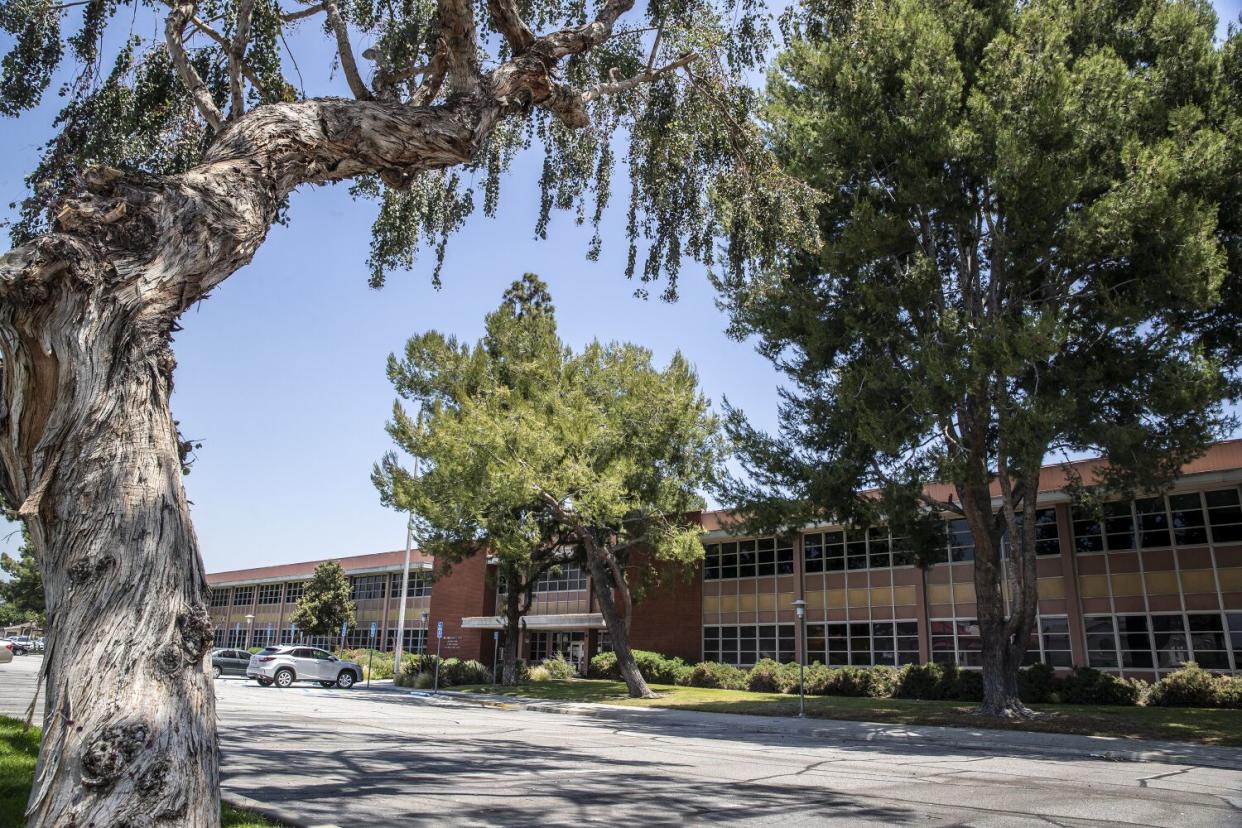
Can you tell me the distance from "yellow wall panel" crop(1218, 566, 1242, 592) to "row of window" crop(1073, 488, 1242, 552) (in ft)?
2.90

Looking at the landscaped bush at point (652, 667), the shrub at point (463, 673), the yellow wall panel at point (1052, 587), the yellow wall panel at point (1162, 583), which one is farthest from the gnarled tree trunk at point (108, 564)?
the shrub at point (463, 673)

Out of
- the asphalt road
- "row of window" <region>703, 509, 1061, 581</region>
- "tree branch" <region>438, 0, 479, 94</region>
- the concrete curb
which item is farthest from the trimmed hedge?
"tree branch" <region>438, 0, 479, 94</region>

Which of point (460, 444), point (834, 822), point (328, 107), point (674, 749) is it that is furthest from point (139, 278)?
point (460, 444)

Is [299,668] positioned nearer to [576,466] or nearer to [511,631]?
[511,631]

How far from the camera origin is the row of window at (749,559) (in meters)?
36.3

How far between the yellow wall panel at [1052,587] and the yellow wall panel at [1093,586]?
1.82 feet

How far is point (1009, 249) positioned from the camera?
19.8 meters

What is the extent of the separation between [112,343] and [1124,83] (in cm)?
2122

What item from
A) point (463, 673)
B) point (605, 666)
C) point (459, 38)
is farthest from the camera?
point (463, 673)

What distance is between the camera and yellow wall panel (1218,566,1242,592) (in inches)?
990

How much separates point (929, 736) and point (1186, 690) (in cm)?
1111

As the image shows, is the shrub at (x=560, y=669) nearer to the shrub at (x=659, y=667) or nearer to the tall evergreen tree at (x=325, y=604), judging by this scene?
the shrub at (x=659, y=667)

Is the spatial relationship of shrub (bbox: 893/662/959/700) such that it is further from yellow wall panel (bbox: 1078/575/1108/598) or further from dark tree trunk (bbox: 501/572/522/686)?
dark tree trunk (bbox: 501/572/522/686)

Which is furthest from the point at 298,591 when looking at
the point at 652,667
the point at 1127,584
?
the point at 1127,584
